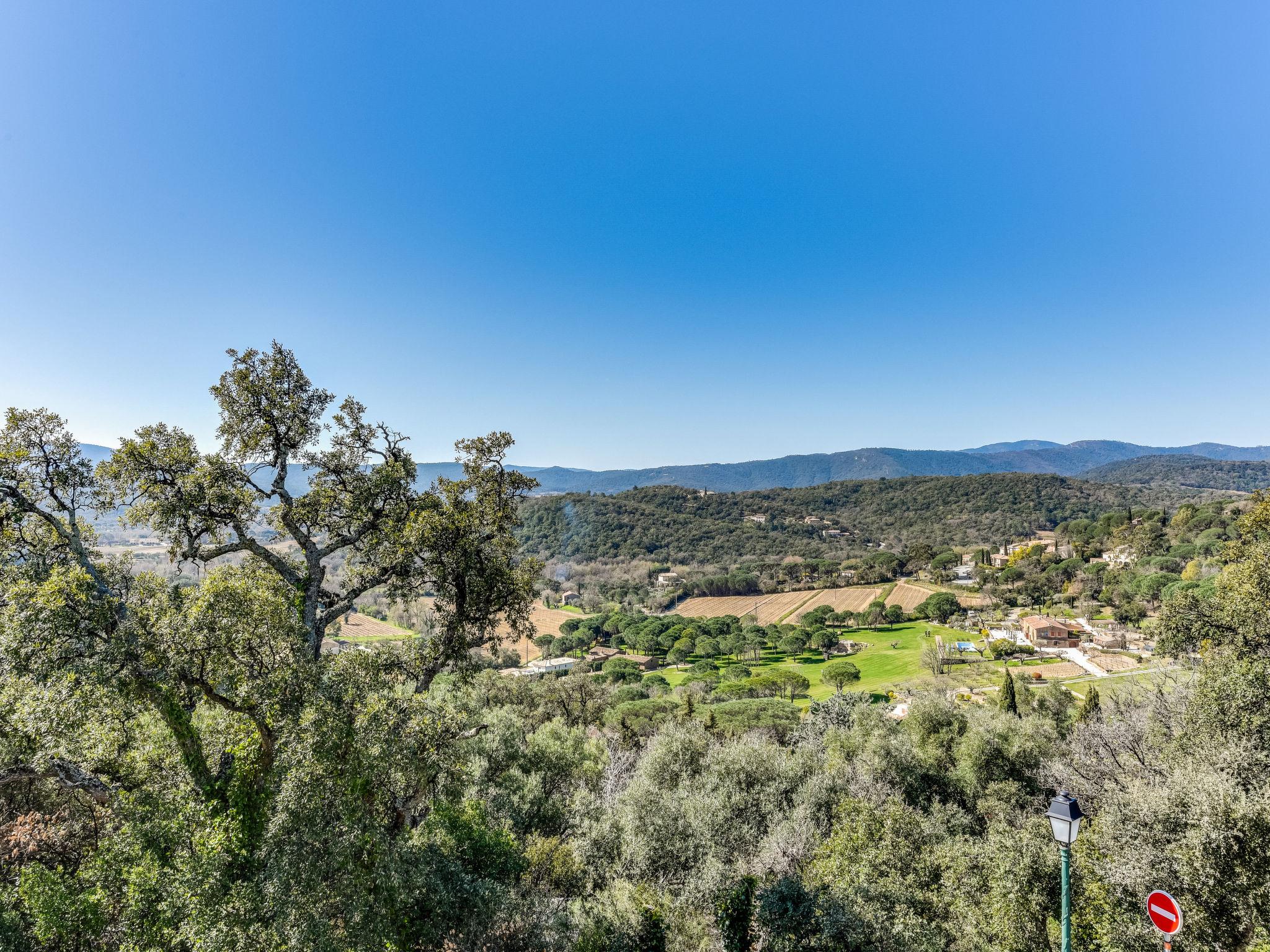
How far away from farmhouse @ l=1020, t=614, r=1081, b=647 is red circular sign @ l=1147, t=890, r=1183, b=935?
195 feet

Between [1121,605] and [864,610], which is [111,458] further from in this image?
[864,610]

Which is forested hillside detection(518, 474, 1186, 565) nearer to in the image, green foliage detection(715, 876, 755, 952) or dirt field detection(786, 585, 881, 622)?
dirt field detection(786, 585, 881, 622)

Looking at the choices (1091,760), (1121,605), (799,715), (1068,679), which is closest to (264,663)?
(1091,760)

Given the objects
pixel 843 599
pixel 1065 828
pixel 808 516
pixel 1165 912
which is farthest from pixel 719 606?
pixel 1065 828

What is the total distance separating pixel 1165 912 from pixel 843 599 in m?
86.3

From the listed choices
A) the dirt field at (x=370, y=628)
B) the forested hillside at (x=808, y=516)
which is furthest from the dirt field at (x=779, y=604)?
the dirt field at (x=370, y=628)

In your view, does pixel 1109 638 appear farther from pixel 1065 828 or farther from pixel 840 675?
pixel 1065 828

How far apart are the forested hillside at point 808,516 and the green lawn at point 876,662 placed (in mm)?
60446

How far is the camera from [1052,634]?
5578cm

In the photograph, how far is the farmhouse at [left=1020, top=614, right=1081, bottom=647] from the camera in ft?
181

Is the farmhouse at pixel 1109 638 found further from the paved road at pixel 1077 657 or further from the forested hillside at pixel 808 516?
the forested hillside at pixel 808 516

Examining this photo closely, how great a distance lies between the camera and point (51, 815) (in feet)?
33.3

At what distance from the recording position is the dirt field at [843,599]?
267 feet

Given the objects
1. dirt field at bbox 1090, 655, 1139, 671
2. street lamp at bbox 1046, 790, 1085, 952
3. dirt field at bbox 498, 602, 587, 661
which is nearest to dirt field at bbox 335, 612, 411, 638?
dirt field at bbox 498, 602, 587, 661
